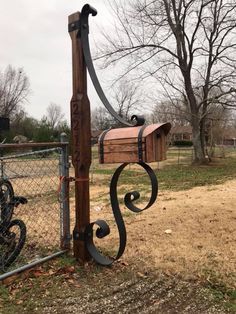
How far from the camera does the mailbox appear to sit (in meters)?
2.81

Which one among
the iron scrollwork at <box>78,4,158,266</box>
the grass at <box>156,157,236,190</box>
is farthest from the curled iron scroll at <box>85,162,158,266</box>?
the grass at <box>156,157,236,190</box>

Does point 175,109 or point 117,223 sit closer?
point 117,223

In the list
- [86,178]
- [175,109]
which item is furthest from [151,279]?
[175,109]

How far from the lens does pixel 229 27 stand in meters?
18.1

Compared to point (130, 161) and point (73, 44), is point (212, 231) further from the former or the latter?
point (73, 44)

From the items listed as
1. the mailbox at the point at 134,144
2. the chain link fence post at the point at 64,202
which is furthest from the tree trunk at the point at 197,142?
the mailbox at the point at 134,144

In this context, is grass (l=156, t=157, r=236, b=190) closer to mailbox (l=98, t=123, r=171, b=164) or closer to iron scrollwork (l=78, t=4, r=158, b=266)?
iron scrollwork (l=78, t=4, r=158, b=266)

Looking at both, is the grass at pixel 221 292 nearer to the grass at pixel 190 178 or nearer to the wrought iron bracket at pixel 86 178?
the wrought iron bracket at pixel 86 178

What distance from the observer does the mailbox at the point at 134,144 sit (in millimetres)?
2812

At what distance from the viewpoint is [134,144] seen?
9.43ft

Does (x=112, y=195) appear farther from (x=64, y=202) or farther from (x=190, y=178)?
(x=190, y=178)

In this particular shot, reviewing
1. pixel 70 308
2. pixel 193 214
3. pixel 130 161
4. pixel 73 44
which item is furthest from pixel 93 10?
pixel 193 214

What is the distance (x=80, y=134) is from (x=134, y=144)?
0.67m

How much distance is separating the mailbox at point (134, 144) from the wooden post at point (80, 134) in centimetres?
28
